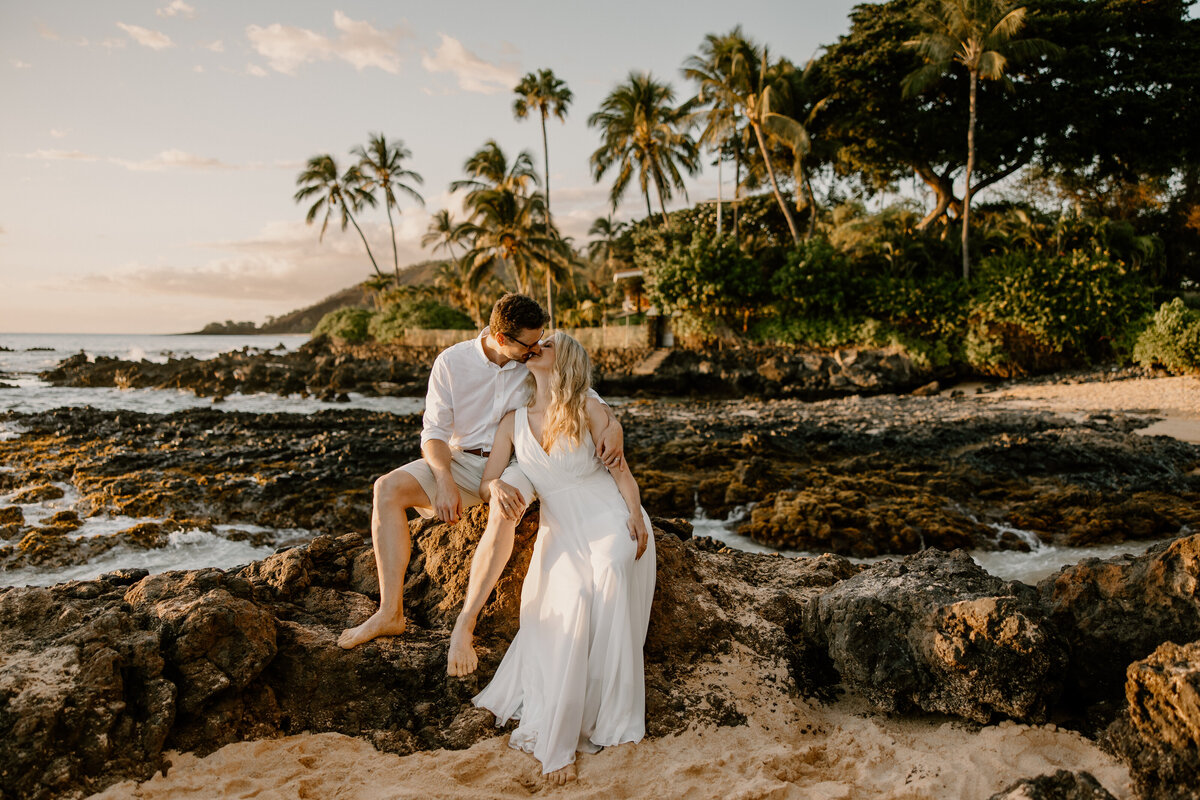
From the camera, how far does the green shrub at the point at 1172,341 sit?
56.3 ft

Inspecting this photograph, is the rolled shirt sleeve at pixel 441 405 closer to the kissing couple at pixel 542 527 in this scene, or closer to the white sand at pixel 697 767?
the kissing couple at pixel 542 527

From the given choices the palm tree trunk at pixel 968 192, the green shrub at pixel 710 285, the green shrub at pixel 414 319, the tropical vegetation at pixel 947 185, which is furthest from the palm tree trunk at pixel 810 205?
the green shrub at pixel 414 319

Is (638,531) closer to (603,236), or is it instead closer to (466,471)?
(466,471)

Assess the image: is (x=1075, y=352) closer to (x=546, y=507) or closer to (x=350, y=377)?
(x=546, y=507)

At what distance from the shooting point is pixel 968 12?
70.8ft

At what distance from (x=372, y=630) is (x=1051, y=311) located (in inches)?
938

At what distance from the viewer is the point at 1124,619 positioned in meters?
2.98

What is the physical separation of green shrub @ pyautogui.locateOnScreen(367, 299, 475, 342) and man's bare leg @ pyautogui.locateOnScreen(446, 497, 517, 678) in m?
35.8

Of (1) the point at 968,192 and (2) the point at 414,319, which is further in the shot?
(2) the point at 414,319

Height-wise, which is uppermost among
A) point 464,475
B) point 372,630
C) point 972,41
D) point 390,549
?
point 972,41

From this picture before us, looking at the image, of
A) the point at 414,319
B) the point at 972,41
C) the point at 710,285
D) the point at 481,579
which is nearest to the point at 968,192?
the point at 972,41

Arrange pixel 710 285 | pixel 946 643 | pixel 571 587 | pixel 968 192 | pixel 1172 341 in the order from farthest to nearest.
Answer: pixel 710 285, pixel 968 192, pixel 1172 341, pixel 571 587, pixel 946 643

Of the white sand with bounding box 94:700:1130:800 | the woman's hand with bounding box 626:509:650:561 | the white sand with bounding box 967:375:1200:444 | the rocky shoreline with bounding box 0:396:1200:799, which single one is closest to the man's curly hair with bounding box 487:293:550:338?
the rocky shoreline with bounding box 0:396:1200:799

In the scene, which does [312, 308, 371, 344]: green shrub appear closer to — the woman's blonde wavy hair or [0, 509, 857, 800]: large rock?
[0, 509, 857, 800]: large rock
